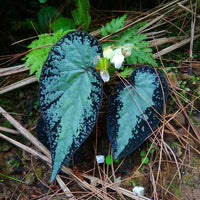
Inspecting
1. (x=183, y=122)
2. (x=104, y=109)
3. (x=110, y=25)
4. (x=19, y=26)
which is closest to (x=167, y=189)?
(x=183, y=122)

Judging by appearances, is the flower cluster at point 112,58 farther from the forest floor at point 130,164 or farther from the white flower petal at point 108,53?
the forest floor at point 130,164

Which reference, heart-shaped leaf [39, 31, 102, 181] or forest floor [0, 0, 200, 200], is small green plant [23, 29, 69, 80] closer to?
heart-shaped leaf [39, 31, 102, 181]

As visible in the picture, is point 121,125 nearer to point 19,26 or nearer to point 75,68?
point 75,68

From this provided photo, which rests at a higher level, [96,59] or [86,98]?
[96,59]

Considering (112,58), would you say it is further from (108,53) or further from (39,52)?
(39,52)

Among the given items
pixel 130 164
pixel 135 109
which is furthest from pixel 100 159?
pixel 135 109
